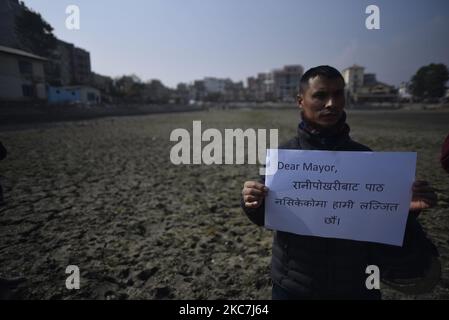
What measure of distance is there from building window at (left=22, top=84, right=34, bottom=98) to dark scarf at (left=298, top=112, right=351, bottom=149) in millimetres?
5032

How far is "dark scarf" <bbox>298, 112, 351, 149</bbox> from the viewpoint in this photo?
6.20ft

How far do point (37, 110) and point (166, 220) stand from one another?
4.13 m

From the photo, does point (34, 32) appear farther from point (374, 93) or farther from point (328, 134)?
point (374, 93)

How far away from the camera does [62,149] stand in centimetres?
1198

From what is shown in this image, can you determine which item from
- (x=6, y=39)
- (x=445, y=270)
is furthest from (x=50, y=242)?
(x=445, y=270)

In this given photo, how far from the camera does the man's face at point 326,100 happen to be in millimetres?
1812

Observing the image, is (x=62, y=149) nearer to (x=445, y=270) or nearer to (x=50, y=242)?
(x=50, y=242)

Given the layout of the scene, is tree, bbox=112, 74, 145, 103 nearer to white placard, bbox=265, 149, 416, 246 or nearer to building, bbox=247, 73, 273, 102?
white placard, bbox=265, 149, 416, 246

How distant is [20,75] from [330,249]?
5.24m

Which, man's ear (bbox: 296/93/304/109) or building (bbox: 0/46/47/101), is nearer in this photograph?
man's ear (bbox: 296/93/304/109)

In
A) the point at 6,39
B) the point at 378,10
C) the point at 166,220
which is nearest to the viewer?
the point at 378,10
